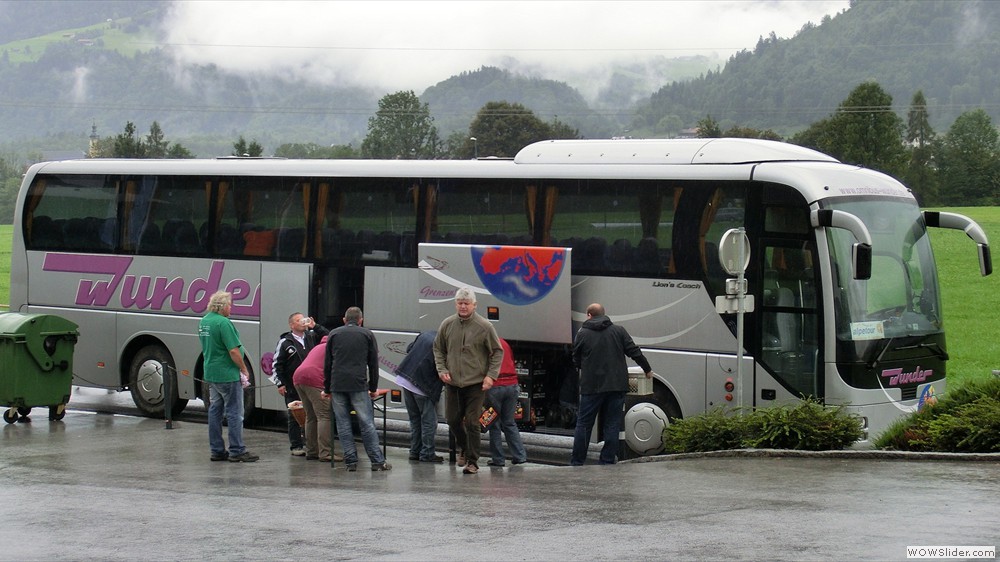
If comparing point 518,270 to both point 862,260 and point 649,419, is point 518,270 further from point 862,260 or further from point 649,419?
point 862,260

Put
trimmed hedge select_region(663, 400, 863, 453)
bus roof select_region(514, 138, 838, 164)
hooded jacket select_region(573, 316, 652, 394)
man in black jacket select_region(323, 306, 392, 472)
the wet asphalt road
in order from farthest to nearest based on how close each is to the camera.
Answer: bus roof select_region(514, 138, 838, 164) → hooded jacket select_region(573, 316, 652, 394) → man in black jacket select_region(323, 306, 392, 472) → trimmed hedge select_region(663, 400, 863, 453) → the wet asphalt road

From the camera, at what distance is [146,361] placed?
18.7m

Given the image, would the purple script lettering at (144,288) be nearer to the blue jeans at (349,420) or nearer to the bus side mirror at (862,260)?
the blue jeans at (349,420)

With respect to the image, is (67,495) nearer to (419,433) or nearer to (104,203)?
(419,433)

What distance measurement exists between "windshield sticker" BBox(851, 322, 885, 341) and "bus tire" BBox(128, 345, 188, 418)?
9.74 metres

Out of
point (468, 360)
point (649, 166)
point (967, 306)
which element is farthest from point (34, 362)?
point (967, 306)

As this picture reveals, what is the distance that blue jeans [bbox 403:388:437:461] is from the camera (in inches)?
549

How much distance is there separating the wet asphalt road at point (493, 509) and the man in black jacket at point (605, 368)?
705 mm

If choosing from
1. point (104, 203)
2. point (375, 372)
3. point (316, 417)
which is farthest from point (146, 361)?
point (375, 372)

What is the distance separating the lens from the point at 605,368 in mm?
13484

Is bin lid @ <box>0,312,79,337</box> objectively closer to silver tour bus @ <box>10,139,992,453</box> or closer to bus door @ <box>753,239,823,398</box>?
silver tour bus @ <box>10,139,992,453</box>

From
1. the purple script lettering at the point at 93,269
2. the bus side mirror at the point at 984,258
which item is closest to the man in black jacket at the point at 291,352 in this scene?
the purple script lettering at the point at 93,269

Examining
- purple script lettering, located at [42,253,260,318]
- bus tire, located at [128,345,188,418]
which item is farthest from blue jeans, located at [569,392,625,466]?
bus tire, located at [128,345,188,418]

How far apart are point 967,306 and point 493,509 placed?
1293 inches
